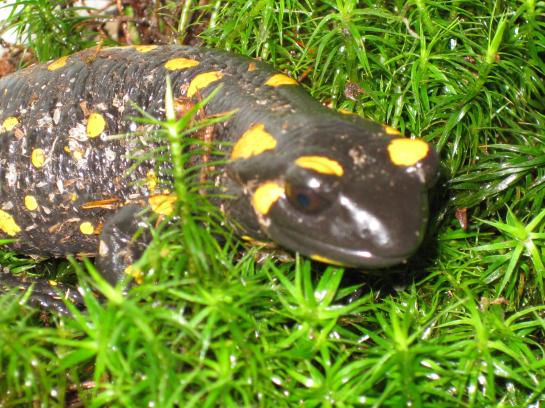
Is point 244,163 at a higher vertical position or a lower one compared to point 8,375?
higher

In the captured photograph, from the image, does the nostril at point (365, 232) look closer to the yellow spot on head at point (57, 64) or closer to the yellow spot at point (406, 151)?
the yellow spot at point (406, 151)

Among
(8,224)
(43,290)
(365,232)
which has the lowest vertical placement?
(43,290)

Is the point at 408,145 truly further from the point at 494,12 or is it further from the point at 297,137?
the point at 494,12

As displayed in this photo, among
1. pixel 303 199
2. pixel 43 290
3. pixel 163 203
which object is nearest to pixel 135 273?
pixel 163 203

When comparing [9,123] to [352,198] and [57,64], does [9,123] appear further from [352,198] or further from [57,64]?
[352,198]

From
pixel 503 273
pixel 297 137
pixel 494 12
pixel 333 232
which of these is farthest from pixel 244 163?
pixel 494 12

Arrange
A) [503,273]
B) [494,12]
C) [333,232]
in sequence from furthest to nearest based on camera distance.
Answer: [494,12] < [503,273] < [333,232]

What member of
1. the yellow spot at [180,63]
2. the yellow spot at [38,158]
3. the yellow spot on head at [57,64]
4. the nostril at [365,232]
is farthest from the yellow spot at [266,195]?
the yellow spot on head at [57,64]
